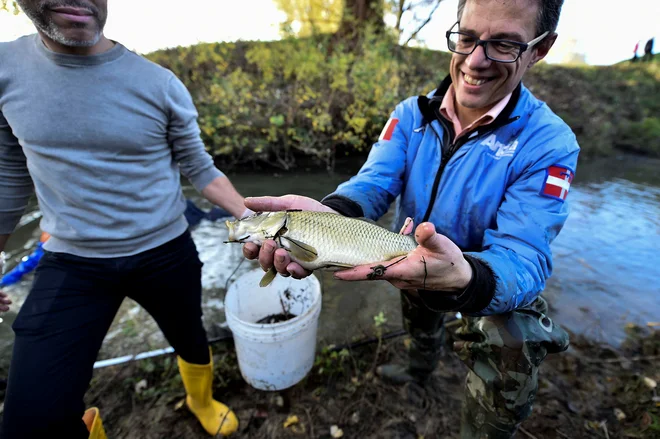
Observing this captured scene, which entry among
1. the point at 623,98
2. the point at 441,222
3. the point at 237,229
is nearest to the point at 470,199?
the point at 441,222

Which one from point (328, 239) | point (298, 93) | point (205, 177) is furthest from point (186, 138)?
point (298, 93)

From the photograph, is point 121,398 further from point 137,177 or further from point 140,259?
point 137,177

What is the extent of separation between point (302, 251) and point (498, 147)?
1.27m

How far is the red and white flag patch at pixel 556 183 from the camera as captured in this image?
173cm

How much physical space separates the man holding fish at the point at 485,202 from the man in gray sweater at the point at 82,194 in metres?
0.86

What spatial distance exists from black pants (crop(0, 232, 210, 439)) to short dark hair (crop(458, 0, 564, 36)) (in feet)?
8.41

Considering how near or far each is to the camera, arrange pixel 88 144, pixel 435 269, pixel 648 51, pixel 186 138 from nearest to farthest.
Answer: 1. pixel 435 269
2. pixel 88 144
3. pixel 186 138
4. pixel 648 51

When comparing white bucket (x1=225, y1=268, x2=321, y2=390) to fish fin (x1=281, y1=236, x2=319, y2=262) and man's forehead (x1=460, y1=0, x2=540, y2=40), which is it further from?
man's forehead (x1=460, y1=0, x2=540, y2=40)

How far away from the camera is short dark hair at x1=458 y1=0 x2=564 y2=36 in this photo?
1.70 m

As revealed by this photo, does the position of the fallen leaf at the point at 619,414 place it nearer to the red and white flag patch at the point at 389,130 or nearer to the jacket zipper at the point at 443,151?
the jacket zipper at the point at 443,151

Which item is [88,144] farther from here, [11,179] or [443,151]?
[443,151]

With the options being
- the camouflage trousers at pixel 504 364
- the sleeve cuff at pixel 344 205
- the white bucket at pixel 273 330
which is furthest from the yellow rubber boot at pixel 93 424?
the camouflage trousers at pixel 504 364

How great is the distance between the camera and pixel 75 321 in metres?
1.87

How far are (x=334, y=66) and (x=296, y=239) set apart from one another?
869 centimetres
